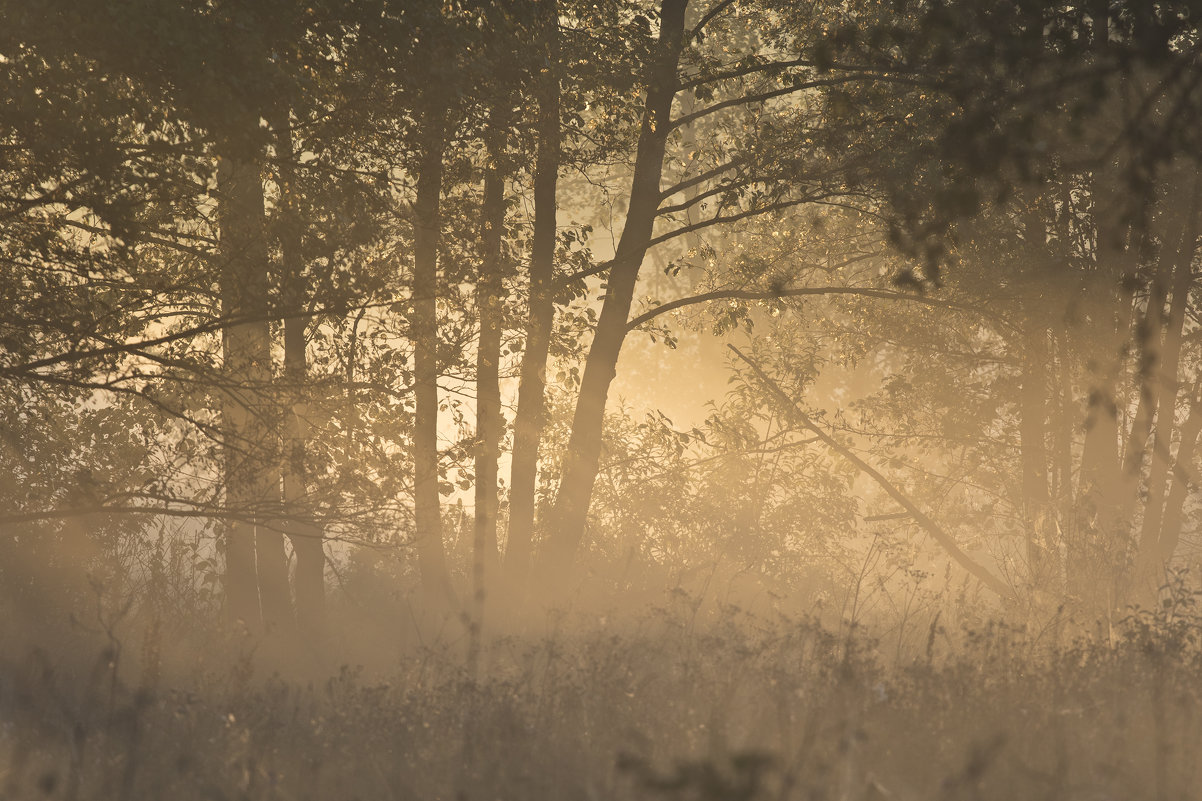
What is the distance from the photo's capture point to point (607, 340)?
12383 millimetres

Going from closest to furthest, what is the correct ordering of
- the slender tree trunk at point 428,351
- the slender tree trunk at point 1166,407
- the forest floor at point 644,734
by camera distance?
the forest floor at point 644,734, the slender tree trunk at point 428,351, the slender tree trunk at point 1166,407

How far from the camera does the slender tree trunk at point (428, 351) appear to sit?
334 inches

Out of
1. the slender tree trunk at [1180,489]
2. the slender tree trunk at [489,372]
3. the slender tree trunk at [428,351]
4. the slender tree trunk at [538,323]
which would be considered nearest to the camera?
the slender tree trunk at [428,351]

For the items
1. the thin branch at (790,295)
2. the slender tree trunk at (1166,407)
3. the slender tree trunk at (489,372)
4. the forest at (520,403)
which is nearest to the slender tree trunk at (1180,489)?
the forest at (520,403)

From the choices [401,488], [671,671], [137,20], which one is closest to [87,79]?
[137,20]

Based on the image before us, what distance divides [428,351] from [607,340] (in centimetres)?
382

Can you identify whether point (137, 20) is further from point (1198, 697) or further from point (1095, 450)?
point (1095, 450)

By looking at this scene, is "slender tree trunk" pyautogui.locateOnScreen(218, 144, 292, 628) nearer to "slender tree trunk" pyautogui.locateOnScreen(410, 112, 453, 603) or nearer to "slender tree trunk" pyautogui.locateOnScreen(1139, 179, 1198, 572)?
"slender tree trunk" pyautogui.locateOnScreen(410, 112, 453, 603)

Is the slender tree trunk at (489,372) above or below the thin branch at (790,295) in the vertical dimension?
below

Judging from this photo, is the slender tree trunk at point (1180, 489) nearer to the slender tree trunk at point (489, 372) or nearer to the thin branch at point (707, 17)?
the thin branch at point (707, 17)

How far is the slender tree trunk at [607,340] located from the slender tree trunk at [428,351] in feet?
5.01

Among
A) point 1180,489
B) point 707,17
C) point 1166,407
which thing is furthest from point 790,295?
point 1180,489

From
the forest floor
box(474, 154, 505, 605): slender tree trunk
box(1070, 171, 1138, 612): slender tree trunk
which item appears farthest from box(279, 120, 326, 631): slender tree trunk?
box(1070, 171, 1138, 612): slender tree trunk

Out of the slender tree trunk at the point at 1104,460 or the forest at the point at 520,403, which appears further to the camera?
the slender tree trunk at the point at 1104,460
